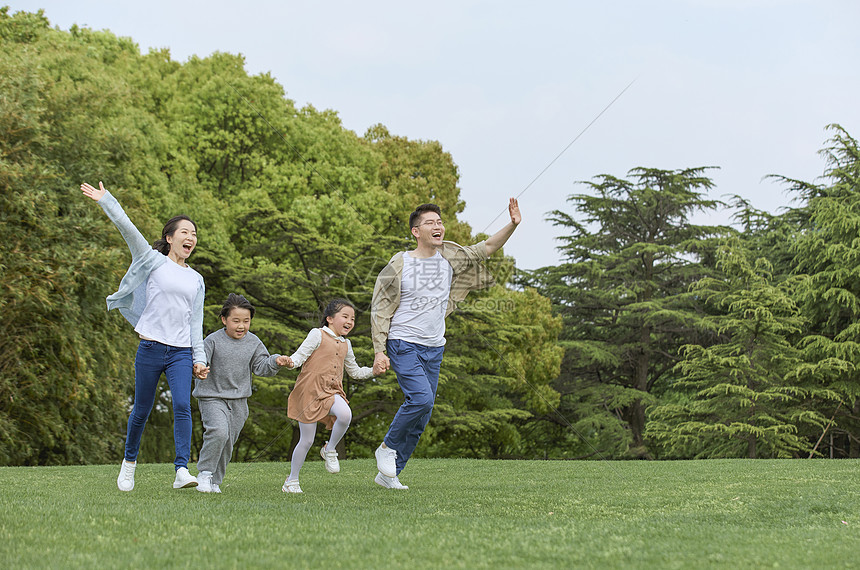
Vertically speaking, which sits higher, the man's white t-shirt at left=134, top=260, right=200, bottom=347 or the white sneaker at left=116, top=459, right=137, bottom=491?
the man's white t-shirt at left=134, top=260, right=200, bottom=347

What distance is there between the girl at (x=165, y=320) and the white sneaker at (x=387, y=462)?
144 cm

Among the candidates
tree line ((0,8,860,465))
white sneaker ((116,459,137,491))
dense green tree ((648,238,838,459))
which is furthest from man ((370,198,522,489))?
dense green tree ((648,238,838,459))

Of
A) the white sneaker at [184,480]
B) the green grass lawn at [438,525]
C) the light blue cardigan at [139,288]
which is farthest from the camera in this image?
the white sneaker at [184,480]

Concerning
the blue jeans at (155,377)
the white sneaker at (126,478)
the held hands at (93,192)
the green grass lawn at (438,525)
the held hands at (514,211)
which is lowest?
the white sneaker at (126,478)

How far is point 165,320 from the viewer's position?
5.77m

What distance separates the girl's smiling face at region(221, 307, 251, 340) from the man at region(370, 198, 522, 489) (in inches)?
39.8

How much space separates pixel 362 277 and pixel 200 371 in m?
15.2

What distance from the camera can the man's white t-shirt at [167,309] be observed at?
575cm

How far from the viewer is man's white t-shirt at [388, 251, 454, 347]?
21.1ft

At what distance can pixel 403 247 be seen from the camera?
20.5 meters

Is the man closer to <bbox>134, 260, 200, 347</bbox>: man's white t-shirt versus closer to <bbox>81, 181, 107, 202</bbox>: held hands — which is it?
<bbox>134, 260, 200, 347</bbox>: man's white t-shirt

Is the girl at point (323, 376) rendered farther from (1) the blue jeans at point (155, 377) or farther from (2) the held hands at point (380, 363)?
(1) the blue jeans at point (155, 377)

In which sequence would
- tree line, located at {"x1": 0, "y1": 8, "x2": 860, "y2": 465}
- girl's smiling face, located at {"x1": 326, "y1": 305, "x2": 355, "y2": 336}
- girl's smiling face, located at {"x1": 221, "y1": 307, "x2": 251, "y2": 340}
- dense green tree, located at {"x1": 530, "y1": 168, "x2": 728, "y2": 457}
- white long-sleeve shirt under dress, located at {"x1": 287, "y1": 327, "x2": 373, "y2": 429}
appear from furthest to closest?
dense green tree, located at {"x1": 530, "y1": 168, "x2": 728, "y2": 457}
tree line, located at {"x1": 0, "y1": 8, "x2": 860, "y2": 465}
girl's smiling face, located at {"x1": 326, "y1": 305, "x2": 355, "y2": 336}
white long-sleeve shirt under dress, located at {"x1": 287, "y1": 327, "x2": 373, "y2": 429}
girl's smiling face, located at {"x1": 221, "y1": 307, "x2": 251, "y2": 340}

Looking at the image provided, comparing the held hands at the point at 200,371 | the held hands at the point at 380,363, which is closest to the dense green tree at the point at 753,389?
the held hands at the point at 380,363
